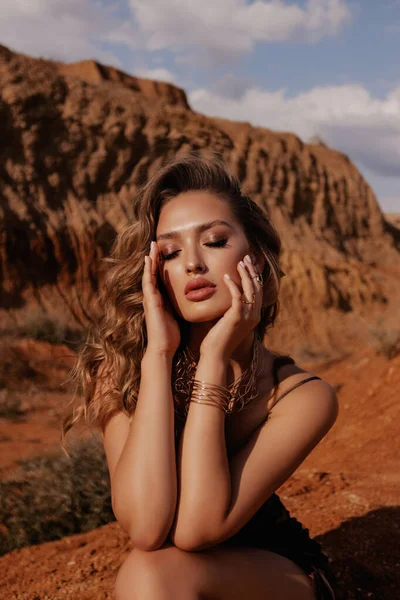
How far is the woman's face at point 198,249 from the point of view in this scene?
2.14m

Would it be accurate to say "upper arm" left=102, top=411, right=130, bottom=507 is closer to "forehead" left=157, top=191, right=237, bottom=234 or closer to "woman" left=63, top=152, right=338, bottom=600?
"woman" left=63, top=152, right=338, bottom=600

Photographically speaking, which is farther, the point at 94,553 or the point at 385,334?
the point at 385,334

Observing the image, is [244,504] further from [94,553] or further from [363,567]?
[94,553]

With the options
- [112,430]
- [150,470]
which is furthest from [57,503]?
[150,470]

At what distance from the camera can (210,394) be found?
1.96m

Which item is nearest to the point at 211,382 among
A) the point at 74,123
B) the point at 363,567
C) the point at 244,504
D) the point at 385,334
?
the point at 244,504

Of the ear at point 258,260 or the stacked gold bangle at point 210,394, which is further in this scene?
the ear at point 258,260

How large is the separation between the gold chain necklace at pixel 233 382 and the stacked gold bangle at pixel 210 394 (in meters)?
0.12

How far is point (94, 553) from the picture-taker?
3.61 m

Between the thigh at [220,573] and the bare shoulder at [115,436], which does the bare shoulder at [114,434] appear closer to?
the bare shoulder at [115,436]

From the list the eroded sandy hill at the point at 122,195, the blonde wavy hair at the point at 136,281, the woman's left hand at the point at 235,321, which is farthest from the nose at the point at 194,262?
the eroded sandy hill at the point at 122,195

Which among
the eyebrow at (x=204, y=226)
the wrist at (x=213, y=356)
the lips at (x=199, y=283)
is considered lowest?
the wrist at (x=213, y=356)

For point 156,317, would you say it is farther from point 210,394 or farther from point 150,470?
point 150,470

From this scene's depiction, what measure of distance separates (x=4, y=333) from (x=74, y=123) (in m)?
7.06
